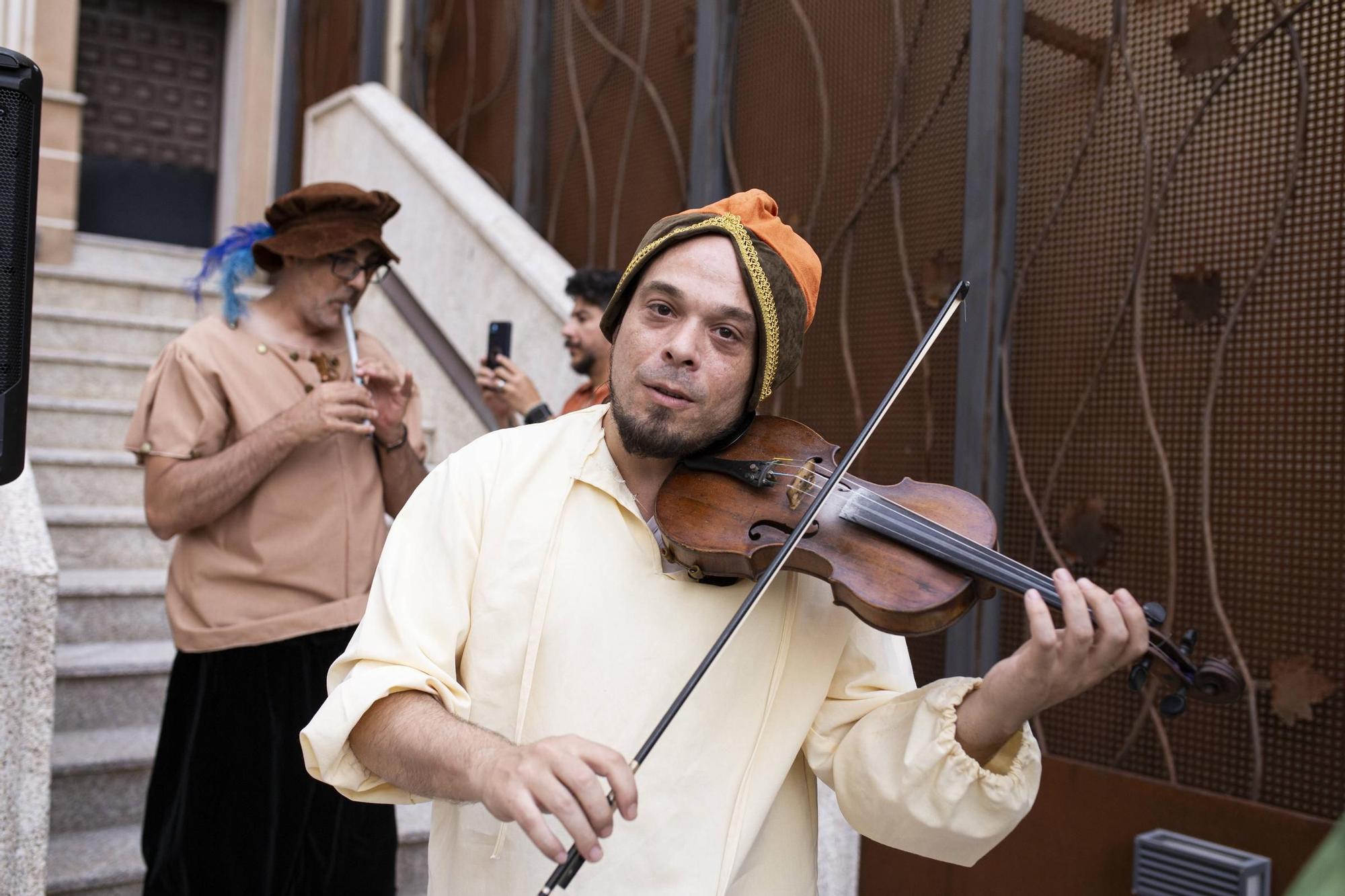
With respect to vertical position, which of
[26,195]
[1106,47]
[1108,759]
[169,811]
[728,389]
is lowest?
[169,811]

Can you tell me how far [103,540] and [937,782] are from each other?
3.61m

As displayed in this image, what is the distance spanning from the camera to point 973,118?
338cm

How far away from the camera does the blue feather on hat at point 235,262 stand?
2946 mm

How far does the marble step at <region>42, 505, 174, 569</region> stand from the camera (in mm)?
4145

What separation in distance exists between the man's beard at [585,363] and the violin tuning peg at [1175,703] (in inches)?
92.8

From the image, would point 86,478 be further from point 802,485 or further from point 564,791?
point 564,791

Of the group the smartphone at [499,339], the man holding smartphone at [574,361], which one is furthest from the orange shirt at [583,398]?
the smartphone at [499,339]

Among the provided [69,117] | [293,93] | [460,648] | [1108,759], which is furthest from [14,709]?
[293,93]

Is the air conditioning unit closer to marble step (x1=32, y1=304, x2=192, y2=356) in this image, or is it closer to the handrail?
the handrail


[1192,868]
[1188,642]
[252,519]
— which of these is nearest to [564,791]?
[1188,642]

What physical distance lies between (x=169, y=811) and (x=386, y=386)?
114cm

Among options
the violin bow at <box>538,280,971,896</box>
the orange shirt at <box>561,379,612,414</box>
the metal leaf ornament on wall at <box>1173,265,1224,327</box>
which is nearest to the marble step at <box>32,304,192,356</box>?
the orange shirt at <box>561,379,612,414</box>

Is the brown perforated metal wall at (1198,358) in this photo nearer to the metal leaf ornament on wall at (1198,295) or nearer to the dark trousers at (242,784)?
the metal leaf ornament on wall at (1198,295)

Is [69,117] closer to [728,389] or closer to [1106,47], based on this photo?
[1106,47]
